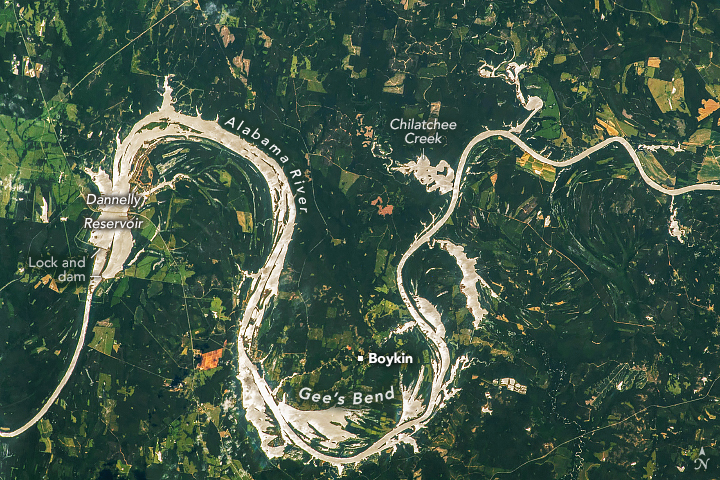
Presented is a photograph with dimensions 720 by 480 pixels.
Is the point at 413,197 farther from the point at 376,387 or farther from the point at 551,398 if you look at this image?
the point at 551,398

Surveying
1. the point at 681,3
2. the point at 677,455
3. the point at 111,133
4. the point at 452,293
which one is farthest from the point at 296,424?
the point at 681,3

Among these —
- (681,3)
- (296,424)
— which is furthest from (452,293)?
(681,3)

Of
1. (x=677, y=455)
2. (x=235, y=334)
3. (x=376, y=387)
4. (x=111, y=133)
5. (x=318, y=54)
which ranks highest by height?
(x=318, y=54)

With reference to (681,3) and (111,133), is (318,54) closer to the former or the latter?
(111,133)

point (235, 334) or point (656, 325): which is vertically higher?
point (235, 334)

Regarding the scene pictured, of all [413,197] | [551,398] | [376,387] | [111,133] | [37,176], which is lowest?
[551,398]

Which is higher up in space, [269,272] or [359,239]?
[359,239]
